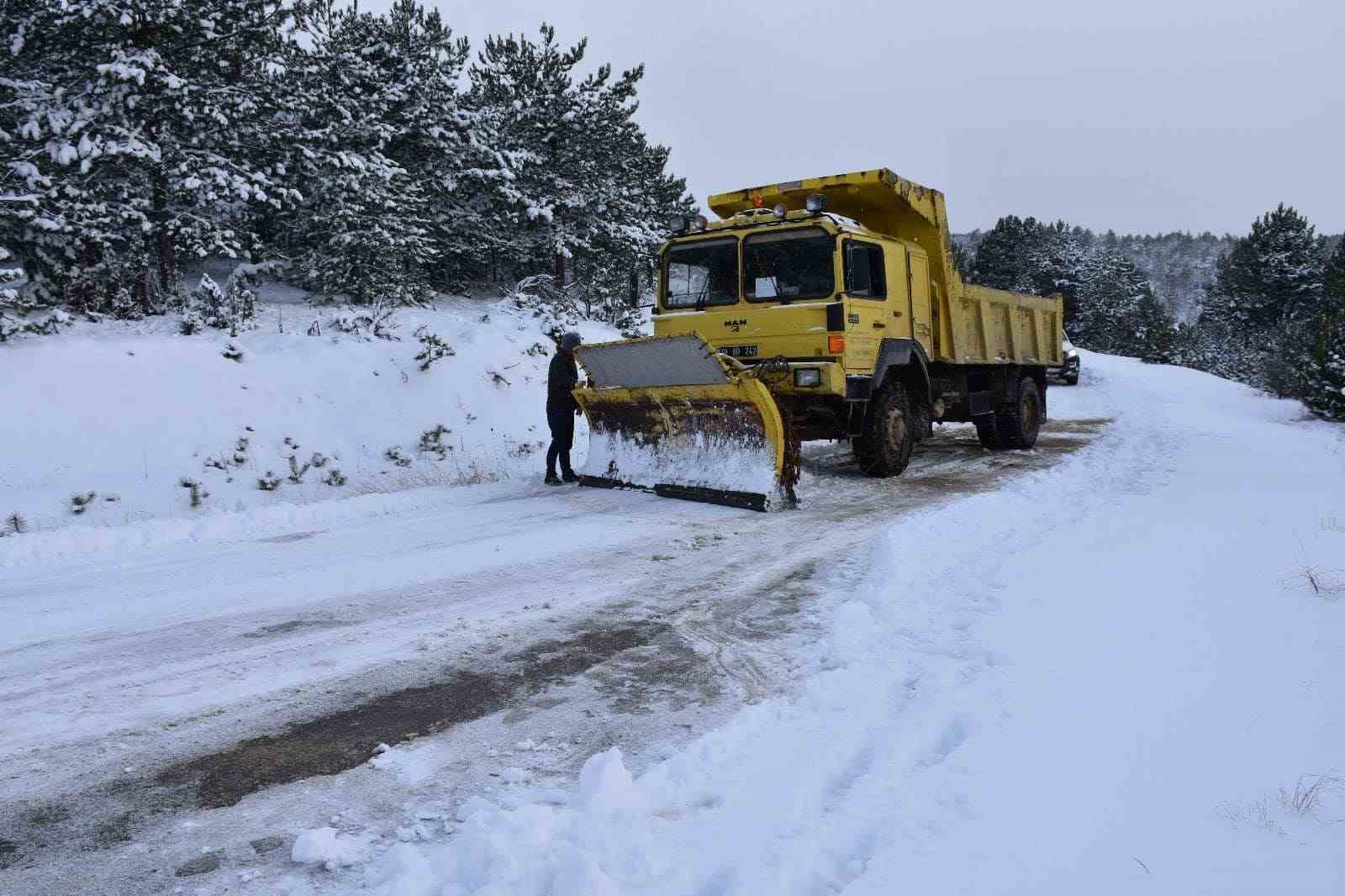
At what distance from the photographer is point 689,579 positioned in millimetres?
5363

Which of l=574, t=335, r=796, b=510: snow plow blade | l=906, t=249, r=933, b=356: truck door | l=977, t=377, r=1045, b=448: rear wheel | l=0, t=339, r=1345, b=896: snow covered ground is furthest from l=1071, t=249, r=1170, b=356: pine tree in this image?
l=0, t=339, r=1345, b=896: snow covered ground

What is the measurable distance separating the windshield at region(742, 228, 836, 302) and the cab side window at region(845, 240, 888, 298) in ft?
0.62

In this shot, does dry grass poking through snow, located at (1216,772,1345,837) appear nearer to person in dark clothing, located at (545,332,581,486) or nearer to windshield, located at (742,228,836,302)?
windshield, located at (742,228,836,302)

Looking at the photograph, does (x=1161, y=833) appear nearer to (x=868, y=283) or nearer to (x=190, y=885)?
Result: (x=190, y=885)

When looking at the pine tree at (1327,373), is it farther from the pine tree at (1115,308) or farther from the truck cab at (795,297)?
the pine tree at (1115,308)

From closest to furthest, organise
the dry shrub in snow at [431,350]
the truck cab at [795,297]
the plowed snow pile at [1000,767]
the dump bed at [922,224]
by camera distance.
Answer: the plowed snow pile at [1000,767], the truck cab at [795,297], the dump bed at [922,224], the dry shrub in snow at [431,350]

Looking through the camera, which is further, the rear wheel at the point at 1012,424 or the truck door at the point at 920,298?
the rear wheel at the point at 1012,424

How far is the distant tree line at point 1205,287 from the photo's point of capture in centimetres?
4794

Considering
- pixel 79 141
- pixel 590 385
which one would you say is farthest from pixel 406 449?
pixel 79 141

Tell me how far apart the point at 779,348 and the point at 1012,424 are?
568 cm

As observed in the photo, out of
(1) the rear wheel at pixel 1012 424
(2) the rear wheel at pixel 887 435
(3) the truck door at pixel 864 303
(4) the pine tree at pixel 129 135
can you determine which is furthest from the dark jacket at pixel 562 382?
(4) the pine tree at pixel 129 135

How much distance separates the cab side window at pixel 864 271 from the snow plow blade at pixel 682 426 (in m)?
1.76

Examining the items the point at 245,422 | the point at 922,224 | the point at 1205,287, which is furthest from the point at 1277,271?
the point at 245,422

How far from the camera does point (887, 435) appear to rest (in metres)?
9.49
